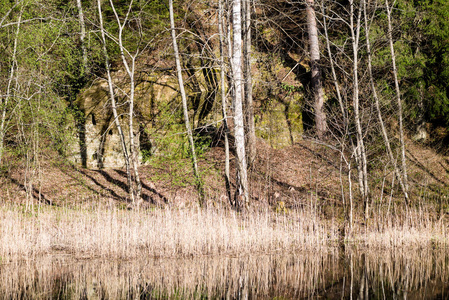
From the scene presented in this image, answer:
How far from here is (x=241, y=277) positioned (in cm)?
739

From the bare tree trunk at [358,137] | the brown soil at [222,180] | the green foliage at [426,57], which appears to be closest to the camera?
the bare tree trunk at [358,137]

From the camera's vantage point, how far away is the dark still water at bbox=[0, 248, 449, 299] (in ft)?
21.4

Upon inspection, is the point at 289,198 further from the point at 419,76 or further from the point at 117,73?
the point at 117,73

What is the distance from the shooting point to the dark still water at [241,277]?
652 centimetres

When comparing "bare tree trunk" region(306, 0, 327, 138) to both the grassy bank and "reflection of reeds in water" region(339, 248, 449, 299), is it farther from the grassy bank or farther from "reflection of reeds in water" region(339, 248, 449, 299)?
"reflection of reeds in water" region(339, 248, 449, 299)

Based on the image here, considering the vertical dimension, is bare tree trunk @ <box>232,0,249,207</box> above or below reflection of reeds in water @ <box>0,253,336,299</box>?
above

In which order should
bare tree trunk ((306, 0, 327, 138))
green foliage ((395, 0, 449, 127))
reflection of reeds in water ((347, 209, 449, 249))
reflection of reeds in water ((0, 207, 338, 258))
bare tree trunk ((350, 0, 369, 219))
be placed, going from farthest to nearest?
bare tree trunk ((306, 0, 327, 138)) → green foliage ((395, 0, 449, 127)) → bare tree trunk ((350, 0, 369, 219)) → reflection of reeds in water ((347, 209, 449, 249)) → reflection of reeds in water ((0, 207, 338, 258))

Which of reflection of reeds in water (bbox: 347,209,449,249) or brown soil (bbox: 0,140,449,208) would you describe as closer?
reflection of reeds in water (bbox: 347,209,449,249)

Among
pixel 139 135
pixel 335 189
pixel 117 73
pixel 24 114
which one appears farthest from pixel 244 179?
pixel 117 73

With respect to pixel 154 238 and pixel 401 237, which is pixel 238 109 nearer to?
pixel 154 238

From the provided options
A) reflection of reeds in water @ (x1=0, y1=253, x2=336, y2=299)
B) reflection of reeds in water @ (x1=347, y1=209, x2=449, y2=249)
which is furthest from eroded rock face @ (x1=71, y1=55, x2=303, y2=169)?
reflection of reeds in water @ (x1=0, y1=253, x2=336, y2=299)

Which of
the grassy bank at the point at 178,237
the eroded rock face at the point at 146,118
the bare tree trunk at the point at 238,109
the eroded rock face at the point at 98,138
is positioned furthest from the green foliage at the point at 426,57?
the eroded rock face at the point at 98,138

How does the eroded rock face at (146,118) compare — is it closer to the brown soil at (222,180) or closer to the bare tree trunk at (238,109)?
the brown soil at (222,180)

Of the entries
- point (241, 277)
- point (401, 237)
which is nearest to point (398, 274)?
point (401, 237)
